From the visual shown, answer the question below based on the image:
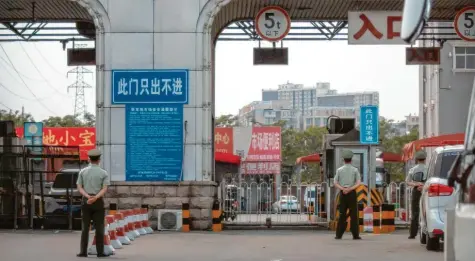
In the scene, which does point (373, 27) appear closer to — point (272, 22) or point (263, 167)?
point (272, 22)

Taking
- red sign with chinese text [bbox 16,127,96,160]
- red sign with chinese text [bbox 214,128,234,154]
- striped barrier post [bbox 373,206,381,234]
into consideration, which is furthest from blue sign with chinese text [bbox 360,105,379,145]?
red sign with chinese text [bbox 214,128,234,154]

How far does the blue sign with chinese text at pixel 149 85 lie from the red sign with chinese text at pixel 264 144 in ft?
154

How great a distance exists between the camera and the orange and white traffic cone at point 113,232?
18.3m

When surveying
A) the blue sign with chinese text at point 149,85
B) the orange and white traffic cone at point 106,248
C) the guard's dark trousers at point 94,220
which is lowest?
the orange and white traffic cone at point 106,248

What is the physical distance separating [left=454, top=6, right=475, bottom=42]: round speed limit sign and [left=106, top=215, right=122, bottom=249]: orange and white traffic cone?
541 inches

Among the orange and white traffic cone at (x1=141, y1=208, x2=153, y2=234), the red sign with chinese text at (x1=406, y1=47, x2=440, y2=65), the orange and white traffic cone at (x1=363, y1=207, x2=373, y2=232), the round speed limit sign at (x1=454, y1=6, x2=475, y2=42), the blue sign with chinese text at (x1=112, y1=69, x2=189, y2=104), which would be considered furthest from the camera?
the red sign with chinese text at (x1=406, y1=47, x2=440, y2=65)

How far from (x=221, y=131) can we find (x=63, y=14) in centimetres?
4125

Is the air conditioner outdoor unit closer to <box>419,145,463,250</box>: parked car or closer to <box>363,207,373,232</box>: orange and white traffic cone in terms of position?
<box>363,207,373,232</box>: orange and white traffic cone

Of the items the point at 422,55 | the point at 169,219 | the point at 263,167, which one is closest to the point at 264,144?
the point at 263,167

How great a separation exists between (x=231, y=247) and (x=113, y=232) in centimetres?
222

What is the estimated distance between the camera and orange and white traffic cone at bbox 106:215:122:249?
1833cm

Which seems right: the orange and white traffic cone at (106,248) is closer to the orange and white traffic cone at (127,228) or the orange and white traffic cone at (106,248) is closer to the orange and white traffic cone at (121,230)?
the orange and white traffic cone at (121,230)

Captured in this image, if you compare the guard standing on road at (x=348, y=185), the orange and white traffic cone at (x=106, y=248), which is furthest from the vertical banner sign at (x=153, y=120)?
the orange and white traffic cone at (x=106, y=248)

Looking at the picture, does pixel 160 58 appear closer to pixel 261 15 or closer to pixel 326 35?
pixel 261 15
